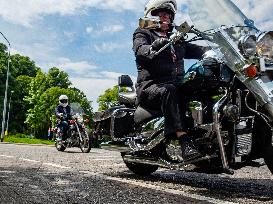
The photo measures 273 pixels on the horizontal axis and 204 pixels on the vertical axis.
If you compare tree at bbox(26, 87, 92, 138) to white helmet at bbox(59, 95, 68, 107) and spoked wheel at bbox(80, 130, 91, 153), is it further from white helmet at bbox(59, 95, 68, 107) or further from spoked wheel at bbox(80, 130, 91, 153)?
spoked wheel at bbox(80, 130, 91, 153)

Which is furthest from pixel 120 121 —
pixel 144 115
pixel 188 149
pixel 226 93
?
pixel 226 93

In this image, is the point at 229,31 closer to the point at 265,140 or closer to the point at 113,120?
the point at 265,140

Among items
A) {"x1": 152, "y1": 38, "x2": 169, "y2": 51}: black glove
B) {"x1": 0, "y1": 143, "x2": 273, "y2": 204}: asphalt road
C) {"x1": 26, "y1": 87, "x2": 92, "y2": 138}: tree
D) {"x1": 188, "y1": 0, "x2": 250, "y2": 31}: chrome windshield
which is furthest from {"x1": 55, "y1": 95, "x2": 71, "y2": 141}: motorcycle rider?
{"x1": 26, "y1": 87, "x2": 92, "y2": 138}: tree

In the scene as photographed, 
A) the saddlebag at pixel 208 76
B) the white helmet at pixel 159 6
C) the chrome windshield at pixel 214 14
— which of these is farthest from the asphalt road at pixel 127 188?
the white helmet at pixel 159 6

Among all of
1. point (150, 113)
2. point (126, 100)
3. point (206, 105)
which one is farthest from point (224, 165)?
point (126, 100)

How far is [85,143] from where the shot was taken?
13172mm

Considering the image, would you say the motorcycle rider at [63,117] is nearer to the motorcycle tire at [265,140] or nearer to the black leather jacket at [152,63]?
the black leather jacket at [152,63]

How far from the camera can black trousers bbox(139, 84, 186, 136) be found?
454 cm

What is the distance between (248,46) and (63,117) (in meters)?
11.6

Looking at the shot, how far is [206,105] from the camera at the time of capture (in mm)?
4570

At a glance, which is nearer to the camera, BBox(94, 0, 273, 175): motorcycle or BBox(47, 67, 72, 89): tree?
BBox(94, 0, 273, 175): motorcycle

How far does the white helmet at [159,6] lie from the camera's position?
5027 millimetres

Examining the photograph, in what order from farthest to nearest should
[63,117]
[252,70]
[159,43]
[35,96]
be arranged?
[35,96], [63,117], [159,43], [252,70]

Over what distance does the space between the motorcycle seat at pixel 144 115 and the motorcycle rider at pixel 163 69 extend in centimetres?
5
